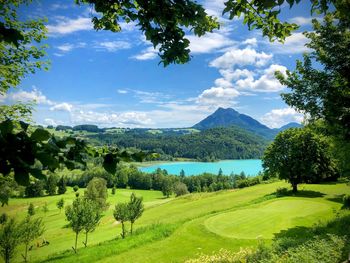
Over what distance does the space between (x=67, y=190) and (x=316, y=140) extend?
110 m

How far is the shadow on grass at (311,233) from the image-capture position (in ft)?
65.4

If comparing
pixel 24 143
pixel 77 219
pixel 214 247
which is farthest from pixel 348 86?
pixel 77 219

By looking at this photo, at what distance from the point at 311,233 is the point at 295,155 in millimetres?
29562

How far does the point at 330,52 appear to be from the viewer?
20.8 m

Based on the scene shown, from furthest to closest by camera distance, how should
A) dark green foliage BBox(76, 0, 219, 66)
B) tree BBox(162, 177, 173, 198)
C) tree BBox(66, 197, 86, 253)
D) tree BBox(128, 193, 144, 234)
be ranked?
1. tree BBox(162, 177, 173, 198)
2. tree BBox(128, 193, 144, 234)
3. tree BBox(66, 197, 86, 253)
4. dark green foliage BBox(76, 0, 219, 66)

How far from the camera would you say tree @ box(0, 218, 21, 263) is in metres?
43.5

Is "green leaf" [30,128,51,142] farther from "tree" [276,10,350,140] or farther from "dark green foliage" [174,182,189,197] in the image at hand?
"dark green foliage" [174,182,189,197]

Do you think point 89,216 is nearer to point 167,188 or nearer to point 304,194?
point 304,194

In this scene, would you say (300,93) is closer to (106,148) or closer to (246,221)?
(246,221)

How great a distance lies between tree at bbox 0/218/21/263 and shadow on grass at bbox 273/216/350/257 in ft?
116

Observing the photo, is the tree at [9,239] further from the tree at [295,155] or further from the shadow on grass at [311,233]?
the tree at [295,155]

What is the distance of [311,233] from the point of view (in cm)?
2488

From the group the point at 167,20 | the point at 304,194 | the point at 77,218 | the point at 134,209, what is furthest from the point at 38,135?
the point at 304,194

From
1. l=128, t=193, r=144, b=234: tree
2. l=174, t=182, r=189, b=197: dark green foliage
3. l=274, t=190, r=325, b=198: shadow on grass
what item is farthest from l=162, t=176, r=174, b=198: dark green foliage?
l=274, t=190, r=325, b=198: shadow on grass
